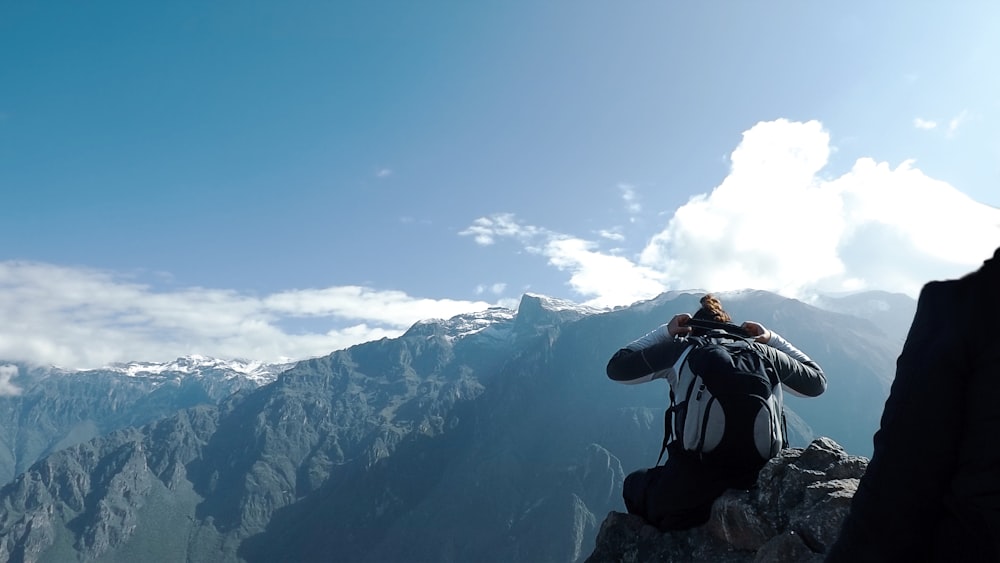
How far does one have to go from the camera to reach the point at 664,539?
7.81 m

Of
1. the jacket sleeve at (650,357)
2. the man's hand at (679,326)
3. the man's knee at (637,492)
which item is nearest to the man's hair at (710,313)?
the man's hand at (679,326)

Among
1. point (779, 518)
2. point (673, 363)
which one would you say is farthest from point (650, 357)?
point (779, 518)

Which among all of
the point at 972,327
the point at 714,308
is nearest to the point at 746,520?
the point at 714,308

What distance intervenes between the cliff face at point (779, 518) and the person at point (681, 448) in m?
0.22

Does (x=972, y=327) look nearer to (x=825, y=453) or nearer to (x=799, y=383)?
(x=799, y=383)

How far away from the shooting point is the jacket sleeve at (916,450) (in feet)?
8.28

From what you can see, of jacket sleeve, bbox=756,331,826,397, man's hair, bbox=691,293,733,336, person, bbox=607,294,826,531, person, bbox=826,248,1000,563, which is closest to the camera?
person, bbox=826,248,1000,563

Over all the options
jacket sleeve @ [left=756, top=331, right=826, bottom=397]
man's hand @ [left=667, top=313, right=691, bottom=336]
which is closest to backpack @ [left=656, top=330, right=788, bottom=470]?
jacket sleeve @ [left=756, top=331, right=826, bottom=397]

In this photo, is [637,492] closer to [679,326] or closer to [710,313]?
[679,326]

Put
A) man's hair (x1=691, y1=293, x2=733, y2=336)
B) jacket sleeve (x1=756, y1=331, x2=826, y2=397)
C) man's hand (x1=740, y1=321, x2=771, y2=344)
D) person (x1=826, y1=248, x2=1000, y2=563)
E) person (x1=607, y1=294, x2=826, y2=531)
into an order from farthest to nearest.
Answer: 1. man's hair (x1=691, y1=293, x2=733, y2=336)
2. man's hand (x1=740, y1=321, x2=771, y2=344)
3. person (x1=607, y1=294, x2=826, y2=531)
4. jacket sleeve (x1=756, y1=331, x2=826, y2=397)
5. person (x1=826, y1=248, x2=1000, y2=563)

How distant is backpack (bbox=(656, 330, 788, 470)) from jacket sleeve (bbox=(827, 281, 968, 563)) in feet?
11.2

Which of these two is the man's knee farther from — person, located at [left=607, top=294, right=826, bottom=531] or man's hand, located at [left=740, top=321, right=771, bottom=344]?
man's hand, located at [left=740, top=321, right=771, bottom=344]

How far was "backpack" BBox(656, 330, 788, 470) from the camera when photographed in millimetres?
6137

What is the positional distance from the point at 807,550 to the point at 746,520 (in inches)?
36.5
